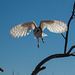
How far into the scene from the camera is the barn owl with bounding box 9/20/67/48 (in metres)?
3.69

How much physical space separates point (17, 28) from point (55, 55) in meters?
1.52

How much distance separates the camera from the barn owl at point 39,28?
3.69 meters

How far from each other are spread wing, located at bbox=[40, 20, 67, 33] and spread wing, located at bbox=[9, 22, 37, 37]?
197 millimetres

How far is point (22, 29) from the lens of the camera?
13.9 ft

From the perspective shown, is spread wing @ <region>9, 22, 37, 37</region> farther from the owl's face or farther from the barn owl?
the owl's face

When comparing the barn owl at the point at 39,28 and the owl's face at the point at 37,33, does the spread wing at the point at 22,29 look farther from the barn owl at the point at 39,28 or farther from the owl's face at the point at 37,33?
the owl's face at the point at 37,33

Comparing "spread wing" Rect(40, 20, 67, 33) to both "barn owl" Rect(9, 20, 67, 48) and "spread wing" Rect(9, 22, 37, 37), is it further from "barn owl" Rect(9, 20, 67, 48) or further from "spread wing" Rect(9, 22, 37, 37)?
"spread wing" Rect(9, 22, 37, 37)

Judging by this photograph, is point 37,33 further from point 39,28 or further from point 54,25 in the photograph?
point 54,25

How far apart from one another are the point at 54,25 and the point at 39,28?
30 cm

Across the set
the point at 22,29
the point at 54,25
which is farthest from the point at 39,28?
the point at 22,29

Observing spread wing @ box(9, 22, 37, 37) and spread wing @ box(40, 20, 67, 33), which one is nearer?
spread wing @ box(40, 20, 67, 33)

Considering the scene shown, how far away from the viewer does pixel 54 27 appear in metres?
3.91

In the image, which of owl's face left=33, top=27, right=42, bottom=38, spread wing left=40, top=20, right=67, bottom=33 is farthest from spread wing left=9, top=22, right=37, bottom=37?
owl's face left=33, top=27, right=42, bottom=38

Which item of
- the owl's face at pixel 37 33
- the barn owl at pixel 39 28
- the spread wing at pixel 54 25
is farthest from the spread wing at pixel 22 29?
the owl's face at pixel 37 33
